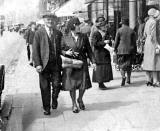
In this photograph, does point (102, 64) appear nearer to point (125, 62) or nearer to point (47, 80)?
point (125, 62)

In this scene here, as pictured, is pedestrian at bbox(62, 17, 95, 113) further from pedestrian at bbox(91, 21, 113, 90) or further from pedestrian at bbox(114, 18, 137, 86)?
pedestrian at bbox(114, 18, 137, 86)

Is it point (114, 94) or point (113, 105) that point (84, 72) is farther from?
point (114, 94)

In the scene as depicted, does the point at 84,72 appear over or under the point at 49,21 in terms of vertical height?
under

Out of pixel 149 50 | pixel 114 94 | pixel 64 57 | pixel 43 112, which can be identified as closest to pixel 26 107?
pixel 43 112

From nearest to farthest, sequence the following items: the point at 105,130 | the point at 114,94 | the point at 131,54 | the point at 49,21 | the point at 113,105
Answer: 1. the point at 105,130
2. the point at 49,21
3. the point at 113,105
4. the point at 114,94
5. the point at 131,54

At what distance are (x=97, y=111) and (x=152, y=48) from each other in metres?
3.21

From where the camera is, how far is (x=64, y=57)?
8.45 meters

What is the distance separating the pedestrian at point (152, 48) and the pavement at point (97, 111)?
1.49 ft

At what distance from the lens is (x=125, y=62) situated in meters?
12.0

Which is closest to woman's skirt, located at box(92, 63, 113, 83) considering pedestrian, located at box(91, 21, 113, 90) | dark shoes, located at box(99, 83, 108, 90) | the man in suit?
pedestrian, located at box(91, 21, 113, 90)

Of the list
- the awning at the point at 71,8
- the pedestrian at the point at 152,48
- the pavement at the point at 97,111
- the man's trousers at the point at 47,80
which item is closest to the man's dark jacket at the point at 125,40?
the pedestrian at the point at 152,48

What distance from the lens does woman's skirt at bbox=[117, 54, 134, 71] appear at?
1184 cm

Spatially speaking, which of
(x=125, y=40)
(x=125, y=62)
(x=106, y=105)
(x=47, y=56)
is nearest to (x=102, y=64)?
(x=125, y=62)

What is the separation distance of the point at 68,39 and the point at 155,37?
326 cm
